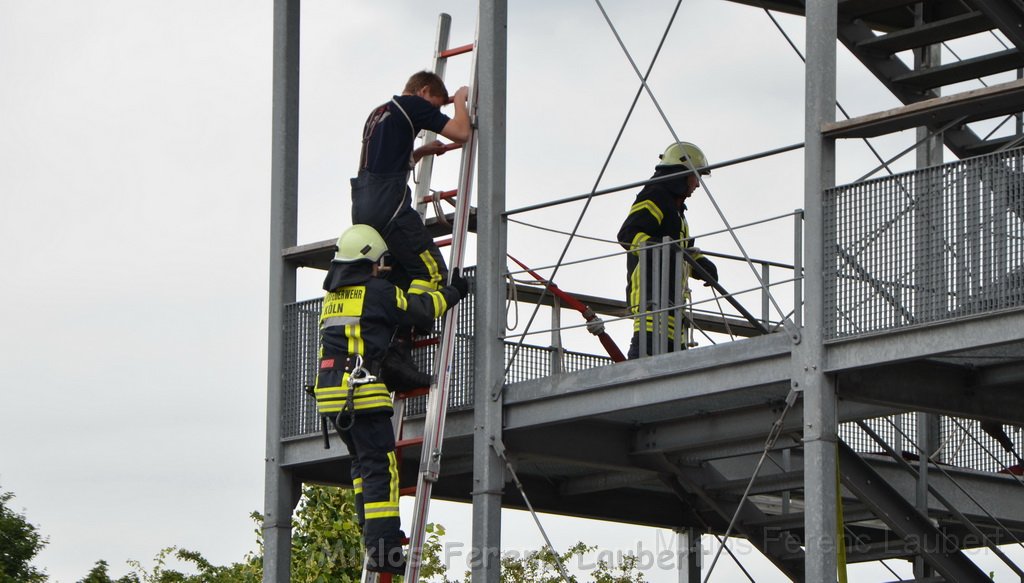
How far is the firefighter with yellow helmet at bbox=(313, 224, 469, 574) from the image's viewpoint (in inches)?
526

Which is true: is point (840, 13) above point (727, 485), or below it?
above

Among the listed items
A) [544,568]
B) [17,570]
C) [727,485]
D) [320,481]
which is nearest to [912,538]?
[727,485]

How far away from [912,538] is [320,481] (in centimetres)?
485

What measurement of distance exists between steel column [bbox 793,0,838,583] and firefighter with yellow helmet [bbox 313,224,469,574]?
2833 mm

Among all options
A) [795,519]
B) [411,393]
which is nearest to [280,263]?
[411,393]

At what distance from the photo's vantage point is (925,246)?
11.8 meters

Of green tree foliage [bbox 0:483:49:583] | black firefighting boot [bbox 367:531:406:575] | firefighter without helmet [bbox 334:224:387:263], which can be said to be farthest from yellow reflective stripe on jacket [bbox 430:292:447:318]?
green tree foliage [bbox 0:483:49:583]

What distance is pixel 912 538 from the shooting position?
565 inches

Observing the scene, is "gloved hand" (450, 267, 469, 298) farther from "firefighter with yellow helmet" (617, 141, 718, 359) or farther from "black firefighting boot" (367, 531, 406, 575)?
"black firefighting boot" (367, 531, 406, 575)

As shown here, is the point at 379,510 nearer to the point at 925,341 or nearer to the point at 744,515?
the point at 925,341

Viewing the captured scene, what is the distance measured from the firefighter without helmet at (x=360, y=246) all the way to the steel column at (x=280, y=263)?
204cm

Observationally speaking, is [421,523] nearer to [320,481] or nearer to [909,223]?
[320,481]

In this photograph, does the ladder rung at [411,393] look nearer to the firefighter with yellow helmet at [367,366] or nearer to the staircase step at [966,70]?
the firefighter with yellow helmet at [367,366]

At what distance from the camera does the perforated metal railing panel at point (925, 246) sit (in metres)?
11.4
